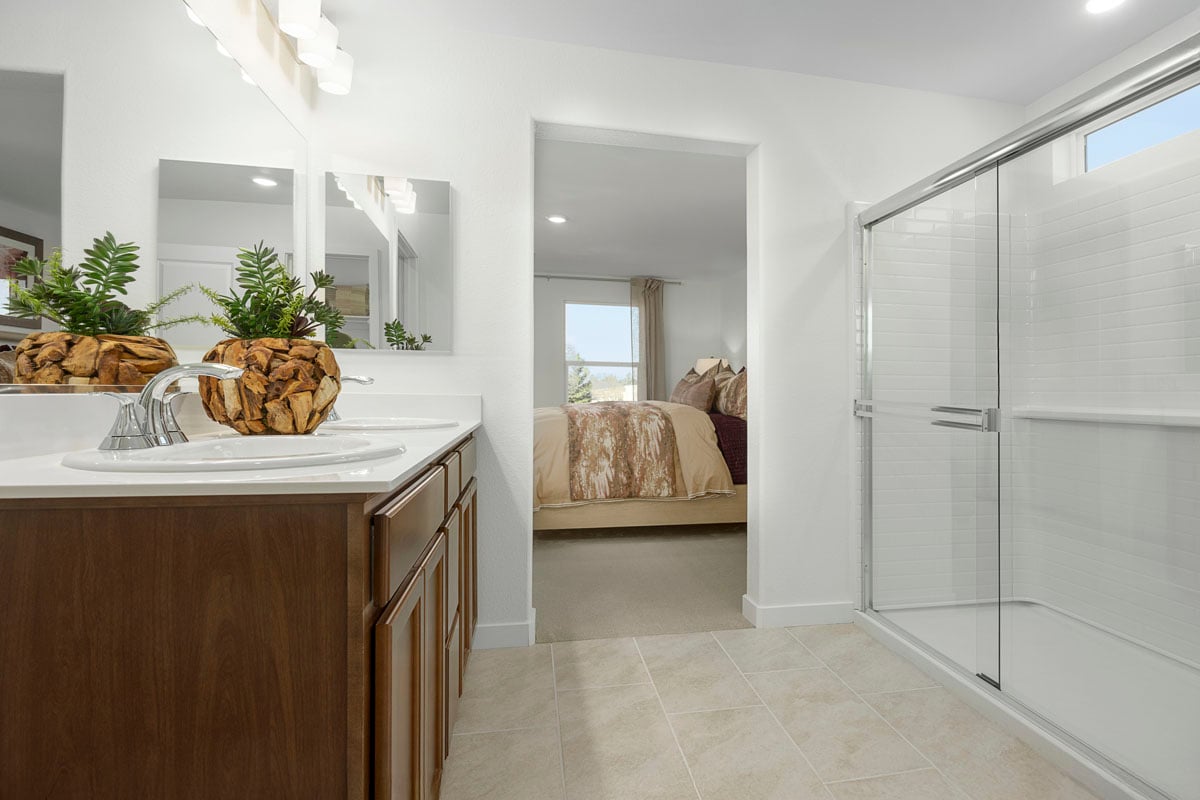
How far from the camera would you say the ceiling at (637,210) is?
139 inches

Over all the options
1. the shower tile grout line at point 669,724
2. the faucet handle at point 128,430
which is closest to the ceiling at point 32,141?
the faucet handle at point 128,430

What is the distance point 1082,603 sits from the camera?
1.65 metres

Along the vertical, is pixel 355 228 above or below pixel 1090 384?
above

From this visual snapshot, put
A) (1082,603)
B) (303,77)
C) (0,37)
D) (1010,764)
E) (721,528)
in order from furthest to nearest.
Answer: (721,528) < (303,77) < (1082,603) < (1010,764) < (0,37)

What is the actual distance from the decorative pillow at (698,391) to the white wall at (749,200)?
2183 mm

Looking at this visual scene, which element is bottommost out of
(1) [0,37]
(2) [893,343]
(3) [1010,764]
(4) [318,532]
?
(3) [1010,764]

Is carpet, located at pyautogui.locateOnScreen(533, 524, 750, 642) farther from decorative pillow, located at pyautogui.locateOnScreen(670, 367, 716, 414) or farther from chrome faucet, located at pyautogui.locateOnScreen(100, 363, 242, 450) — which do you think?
chrome faucet, located at pyautogui.locateOnScreen(100, 363, 242, 450)

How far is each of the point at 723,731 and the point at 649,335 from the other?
18.8 feet

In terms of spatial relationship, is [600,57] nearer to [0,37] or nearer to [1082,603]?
[0,37]

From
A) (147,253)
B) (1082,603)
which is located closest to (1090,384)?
(1082,603)

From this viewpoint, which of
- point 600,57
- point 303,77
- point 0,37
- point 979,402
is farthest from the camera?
point 600,57

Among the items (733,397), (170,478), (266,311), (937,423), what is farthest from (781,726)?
(733,397)

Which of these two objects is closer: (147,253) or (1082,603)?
(147,253)

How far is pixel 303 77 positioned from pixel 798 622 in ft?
9.37
